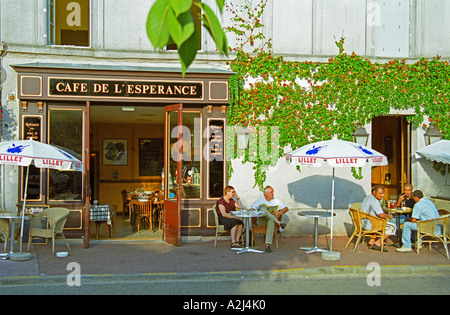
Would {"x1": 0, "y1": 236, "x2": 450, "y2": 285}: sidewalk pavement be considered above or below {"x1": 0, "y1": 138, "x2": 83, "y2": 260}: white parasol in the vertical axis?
below

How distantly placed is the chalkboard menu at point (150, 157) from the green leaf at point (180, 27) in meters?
16.1

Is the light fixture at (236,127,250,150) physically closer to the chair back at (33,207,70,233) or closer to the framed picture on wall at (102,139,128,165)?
the chair back at (33,207,70,233)

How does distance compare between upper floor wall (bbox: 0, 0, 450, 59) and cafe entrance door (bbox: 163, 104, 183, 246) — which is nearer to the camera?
cafe entrance door (bbox: 163, 104, 183, 246)

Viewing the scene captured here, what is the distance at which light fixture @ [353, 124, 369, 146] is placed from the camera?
38.4 feet

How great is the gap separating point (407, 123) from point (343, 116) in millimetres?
1928

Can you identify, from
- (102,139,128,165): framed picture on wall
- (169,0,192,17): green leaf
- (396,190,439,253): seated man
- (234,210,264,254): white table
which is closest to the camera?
(169,0,192,17): green leaf

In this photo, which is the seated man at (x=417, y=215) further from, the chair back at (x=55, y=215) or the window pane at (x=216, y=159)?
the chair back at (x=55, y=215)

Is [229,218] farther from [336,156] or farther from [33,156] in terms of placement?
[33,156]

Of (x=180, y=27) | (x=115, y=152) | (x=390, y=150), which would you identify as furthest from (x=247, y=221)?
(x=115, y=152)

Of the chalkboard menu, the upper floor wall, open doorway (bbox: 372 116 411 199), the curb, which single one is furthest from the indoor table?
the chalkboard menu

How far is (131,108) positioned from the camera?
11.6 metres

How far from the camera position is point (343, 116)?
Result: 11898mm

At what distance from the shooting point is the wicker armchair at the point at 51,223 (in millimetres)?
9719
